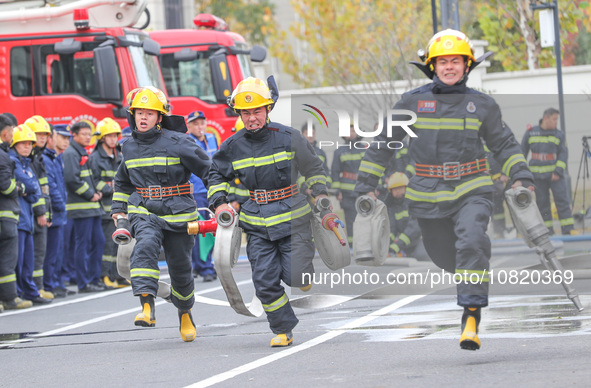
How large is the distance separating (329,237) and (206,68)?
13.0 m

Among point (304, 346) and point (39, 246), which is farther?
point (39, 246)

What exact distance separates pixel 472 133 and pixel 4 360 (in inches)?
148

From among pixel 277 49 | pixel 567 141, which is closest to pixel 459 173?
pixel 567 141

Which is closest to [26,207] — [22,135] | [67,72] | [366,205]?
[22,135]

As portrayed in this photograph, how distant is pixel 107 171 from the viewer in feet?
45.8

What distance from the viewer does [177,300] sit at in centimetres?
883

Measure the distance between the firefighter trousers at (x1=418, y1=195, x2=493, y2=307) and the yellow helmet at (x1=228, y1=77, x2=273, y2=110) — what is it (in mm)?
1394

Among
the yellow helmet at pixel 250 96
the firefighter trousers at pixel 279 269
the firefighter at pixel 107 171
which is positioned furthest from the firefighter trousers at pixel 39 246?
the yellow helmet at pixel 250 96

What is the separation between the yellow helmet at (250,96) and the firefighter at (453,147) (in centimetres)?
99

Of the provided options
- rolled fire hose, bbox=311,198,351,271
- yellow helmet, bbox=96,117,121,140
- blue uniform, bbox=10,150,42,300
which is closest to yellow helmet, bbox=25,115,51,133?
blue uniform, bbox=10,150,42,300

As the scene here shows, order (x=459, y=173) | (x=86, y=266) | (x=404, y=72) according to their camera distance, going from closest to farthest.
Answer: (x=459, y=173) < (x=86, y=266) < (x=404, y=72)

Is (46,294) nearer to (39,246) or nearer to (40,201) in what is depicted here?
(39,246)

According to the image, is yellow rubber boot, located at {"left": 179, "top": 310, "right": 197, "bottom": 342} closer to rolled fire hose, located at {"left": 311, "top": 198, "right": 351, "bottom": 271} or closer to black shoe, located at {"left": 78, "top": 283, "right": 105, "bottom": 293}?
rolled fire hose, located at {"left": 311, "top": 198, "right": 351, "bottom": 271}

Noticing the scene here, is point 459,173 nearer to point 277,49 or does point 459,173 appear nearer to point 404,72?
point 404,72
